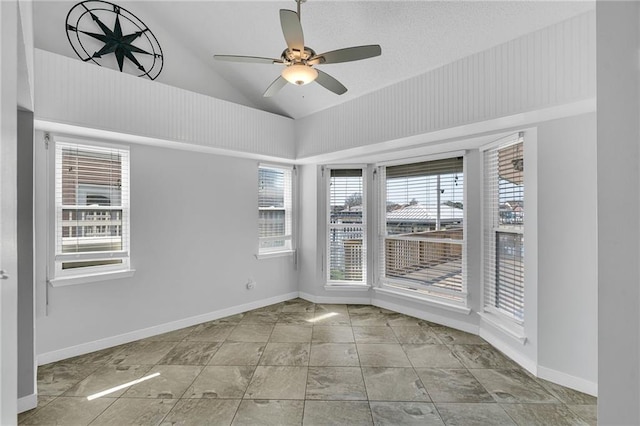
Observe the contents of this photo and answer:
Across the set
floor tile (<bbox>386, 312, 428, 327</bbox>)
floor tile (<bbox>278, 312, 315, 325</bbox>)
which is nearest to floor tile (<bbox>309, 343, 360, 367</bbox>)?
floor tile (<bbox>278, 312, 315, 325</bbox>)

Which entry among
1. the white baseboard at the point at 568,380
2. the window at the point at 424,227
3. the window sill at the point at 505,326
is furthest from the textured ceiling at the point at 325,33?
the white baseboard at the point at 568,380

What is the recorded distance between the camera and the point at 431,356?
3014 millimetres

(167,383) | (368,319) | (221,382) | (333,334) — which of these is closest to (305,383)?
(221,382)

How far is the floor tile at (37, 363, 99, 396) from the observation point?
2.45 m

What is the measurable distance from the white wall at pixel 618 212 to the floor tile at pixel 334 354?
96.7 inches

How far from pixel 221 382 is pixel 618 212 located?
2829mm

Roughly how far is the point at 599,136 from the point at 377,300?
4138mm

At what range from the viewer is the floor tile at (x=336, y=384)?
239cm

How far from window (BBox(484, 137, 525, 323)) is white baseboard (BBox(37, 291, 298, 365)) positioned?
3039 millimetres

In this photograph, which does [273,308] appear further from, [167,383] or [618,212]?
[618,212]

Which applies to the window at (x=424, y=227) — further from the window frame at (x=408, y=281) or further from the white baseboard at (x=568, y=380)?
the white baseboard at (x=568, y=380)

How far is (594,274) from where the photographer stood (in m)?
2.35

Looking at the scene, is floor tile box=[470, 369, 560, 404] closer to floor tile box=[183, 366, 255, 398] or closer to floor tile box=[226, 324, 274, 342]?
floor tile box=[183, 366, 255, 398]

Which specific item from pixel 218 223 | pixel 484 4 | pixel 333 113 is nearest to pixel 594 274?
pixel 484 4
